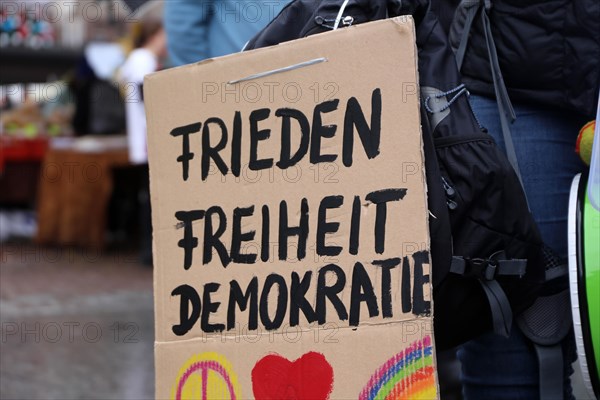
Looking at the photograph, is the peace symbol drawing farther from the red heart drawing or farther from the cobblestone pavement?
the cobblestone pavement

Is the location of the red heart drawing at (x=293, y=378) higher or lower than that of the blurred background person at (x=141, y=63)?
lower

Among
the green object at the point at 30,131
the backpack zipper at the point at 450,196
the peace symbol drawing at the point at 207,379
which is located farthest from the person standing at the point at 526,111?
the green object at the point at 30,131

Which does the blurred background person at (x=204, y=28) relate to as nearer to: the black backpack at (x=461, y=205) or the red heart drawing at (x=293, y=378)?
the black backpack at (x=461, y=205)

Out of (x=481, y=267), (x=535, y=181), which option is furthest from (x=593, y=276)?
(x=535, y=181)

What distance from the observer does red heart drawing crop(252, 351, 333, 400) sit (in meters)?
1.76

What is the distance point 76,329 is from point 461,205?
3.41 meters

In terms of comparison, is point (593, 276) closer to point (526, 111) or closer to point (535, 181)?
point (535, 181)

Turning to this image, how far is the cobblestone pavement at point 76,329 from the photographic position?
3.74 meters

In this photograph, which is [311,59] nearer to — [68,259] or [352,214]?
[352,214]

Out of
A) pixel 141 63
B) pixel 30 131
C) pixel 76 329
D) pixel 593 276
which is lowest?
pixel 76 329

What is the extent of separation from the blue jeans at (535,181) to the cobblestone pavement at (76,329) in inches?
73.9

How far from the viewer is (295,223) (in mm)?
1805

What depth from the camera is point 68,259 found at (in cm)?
742

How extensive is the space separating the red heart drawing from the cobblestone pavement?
1869 millimetres
